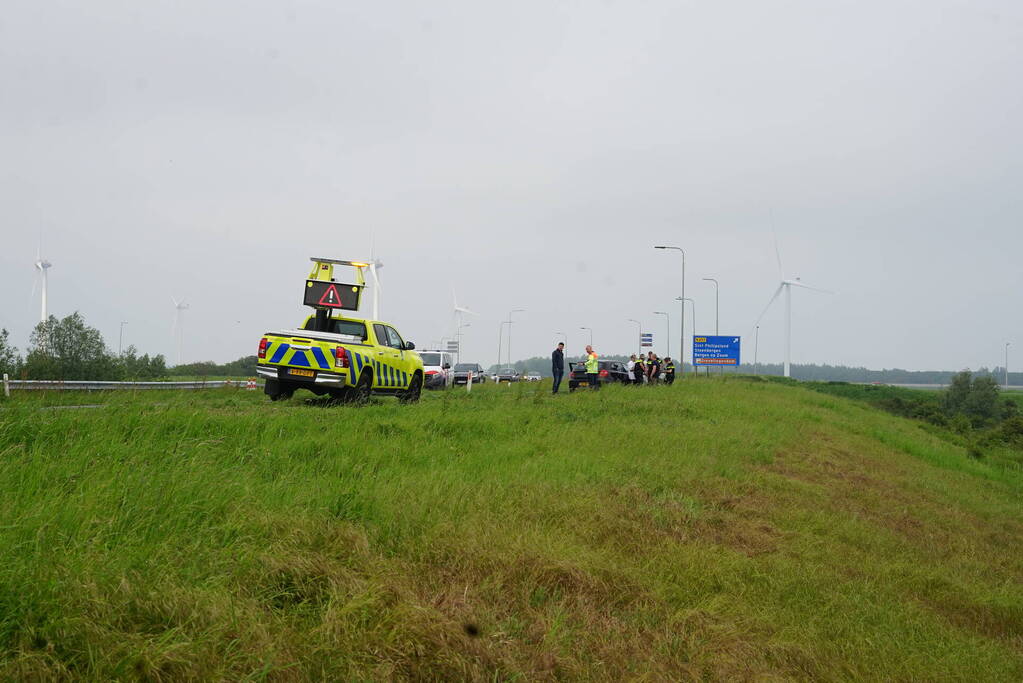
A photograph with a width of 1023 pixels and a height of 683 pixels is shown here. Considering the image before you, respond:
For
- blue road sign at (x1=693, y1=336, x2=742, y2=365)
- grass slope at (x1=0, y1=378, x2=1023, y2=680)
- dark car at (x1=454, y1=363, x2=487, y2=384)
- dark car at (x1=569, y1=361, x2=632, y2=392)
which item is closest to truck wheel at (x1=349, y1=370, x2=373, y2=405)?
grass slope at (x1=0, y1=378, x2=1023, y2=680)

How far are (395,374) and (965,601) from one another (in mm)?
14046

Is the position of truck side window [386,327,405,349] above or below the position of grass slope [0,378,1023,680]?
above

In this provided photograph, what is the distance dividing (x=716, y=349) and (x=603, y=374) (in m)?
32.5

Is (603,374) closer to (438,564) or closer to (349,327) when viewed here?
(349,327)

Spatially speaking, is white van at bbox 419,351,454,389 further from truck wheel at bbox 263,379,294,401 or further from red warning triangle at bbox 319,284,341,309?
truck wheel at bbox 263,379,294,401

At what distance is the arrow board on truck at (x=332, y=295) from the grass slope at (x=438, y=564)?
756 cm

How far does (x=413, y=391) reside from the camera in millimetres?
20766

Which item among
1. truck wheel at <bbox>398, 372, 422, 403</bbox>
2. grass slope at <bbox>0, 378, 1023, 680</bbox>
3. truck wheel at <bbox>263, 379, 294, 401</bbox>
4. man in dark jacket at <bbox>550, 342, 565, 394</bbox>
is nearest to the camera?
grass slope at <bbox>0, 378, 1023, 680</bbox>

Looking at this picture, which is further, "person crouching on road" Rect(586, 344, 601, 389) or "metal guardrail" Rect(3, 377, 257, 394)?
"person crouching on road" Rect(586, 344, 601, 389)

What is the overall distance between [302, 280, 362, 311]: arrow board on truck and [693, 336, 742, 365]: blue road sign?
172 ft

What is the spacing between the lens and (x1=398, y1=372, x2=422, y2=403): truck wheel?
66.0 ft

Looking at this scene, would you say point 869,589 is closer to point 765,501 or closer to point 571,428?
point 765,501

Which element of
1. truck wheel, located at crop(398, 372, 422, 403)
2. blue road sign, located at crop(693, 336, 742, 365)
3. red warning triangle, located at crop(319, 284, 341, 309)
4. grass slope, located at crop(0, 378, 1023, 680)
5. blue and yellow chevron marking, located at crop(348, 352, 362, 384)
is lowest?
grass slope, located at crop(0, 378, 1023, 680)

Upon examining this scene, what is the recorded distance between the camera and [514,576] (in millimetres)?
5336
